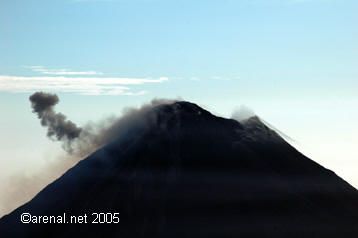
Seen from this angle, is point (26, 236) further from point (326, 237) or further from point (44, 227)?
point (326, 237)

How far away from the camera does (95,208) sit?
19838 cm

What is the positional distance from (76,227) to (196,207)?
29672mm

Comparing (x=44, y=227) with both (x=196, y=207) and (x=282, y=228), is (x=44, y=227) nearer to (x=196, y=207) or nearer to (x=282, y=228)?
(x=196, y=207)

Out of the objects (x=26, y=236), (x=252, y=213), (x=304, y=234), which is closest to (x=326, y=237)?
(x=304, y=234)

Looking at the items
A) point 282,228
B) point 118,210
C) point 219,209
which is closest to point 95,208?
point 118,210

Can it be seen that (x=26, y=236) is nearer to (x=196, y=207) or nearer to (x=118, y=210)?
(x=118, y=210)

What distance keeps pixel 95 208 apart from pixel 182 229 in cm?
2301

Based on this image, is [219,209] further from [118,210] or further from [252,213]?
[118,210]

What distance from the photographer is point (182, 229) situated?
190 meters

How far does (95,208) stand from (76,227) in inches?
302

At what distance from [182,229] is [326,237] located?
34261mm

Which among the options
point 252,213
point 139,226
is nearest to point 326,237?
point 252,213

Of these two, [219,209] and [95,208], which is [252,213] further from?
[95,208]

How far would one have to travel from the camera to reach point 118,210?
198125 mm
